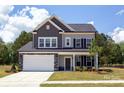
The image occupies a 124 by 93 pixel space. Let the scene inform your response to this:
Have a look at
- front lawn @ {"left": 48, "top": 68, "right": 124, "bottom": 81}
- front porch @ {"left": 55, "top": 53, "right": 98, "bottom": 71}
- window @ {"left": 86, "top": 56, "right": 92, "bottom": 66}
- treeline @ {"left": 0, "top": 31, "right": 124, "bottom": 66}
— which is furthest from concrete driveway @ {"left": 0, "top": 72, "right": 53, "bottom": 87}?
treeline @ {"left": 0, "top": 31, "right": 124, "bottom": 66}

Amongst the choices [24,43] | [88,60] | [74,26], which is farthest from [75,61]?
[24,43]

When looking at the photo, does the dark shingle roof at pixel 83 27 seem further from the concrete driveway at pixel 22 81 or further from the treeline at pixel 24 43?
the concrete driveway at pixel 22 81

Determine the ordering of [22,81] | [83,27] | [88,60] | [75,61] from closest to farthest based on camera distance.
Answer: [22,81] → [75,61] → [88,60] → [83,27]

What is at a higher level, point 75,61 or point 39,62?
point 75,61

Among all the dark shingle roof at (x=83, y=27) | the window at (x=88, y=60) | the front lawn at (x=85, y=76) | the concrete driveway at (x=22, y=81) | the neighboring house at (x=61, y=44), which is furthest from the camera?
the dark shingle roof at (x=83, y=27)

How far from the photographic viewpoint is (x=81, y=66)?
142 feet

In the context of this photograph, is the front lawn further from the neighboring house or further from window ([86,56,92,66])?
window ([86,56,92,66])

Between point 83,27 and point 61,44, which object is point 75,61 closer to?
point 61,44

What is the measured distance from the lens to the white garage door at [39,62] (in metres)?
42.4

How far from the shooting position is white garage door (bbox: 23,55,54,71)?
4241cm

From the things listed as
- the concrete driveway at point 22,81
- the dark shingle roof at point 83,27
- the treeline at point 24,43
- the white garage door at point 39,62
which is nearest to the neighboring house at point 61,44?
the white garage door at point 39,62

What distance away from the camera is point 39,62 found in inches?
1670
